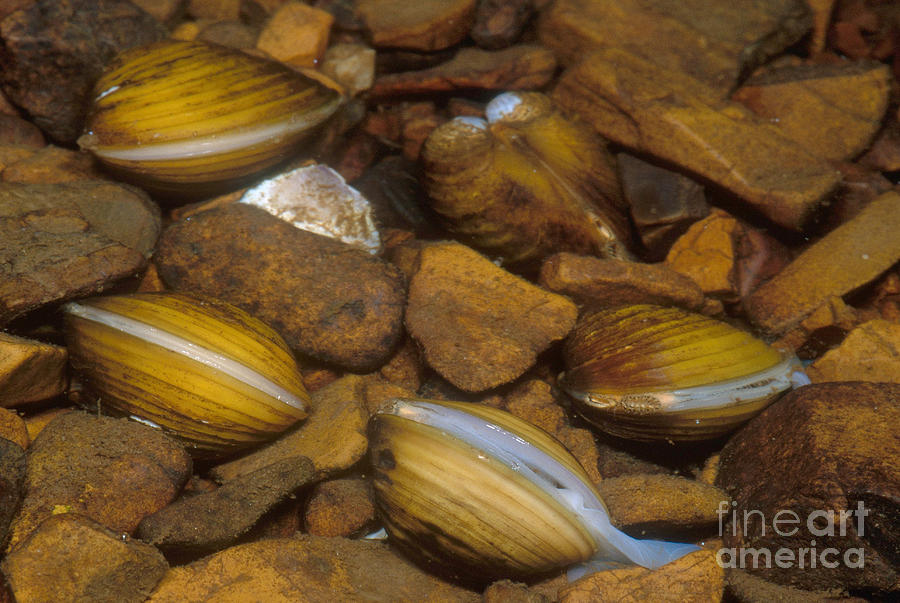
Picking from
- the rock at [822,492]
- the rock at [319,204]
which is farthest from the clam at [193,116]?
the rock at [822,492]

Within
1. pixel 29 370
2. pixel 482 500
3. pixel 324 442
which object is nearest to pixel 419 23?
pixel 324 442

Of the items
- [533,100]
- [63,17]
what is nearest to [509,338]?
[533,100]

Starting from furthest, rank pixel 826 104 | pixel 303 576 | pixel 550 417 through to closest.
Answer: pixel 826 104, pixel 550 417, pixel 303 576

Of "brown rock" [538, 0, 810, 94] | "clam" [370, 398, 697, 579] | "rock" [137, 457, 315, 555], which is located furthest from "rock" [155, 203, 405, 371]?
"brown rock" [538, 0, 810, 94]

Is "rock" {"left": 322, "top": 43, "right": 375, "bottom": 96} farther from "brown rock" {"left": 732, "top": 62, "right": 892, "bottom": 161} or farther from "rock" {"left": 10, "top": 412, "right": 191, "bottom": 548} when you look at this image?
"rock" {"left": 10, "top": 412, "right": 191, "bottom": 548}

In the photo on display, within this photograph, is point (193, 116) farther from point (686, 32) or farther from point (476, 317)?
point (686, 32)

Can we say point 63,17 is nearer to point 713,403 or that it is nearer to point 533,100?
point 533,100
